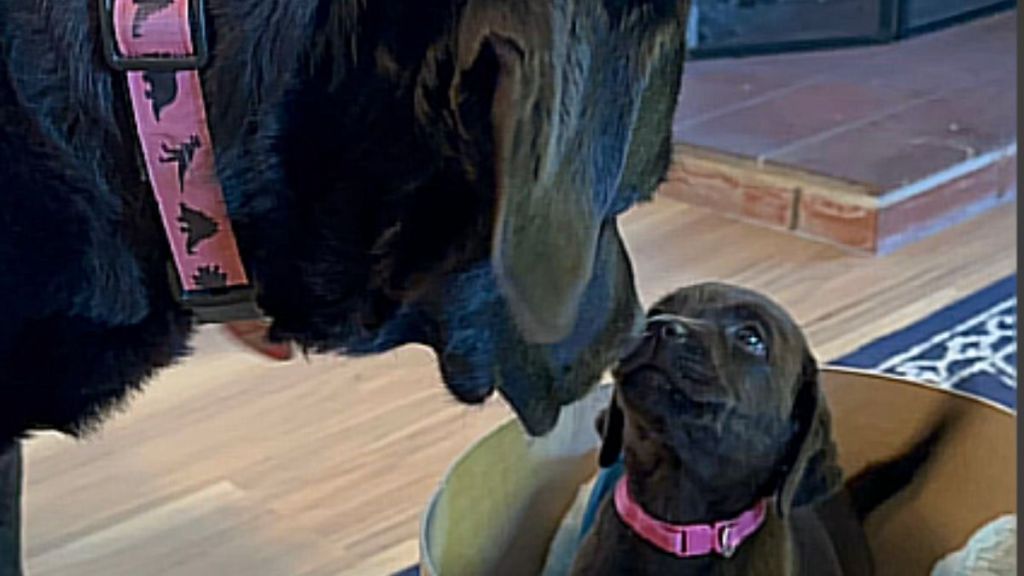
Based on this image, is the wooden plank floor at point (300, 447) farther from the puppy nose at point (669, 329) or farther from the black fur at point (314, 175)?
the black fur at point (314, 175)

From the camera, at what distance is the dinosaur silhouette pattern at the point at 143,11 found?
86 centimetres

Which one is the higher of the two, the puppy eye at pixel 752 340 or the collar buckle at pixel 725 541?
the puppy eye at pixel 752 340

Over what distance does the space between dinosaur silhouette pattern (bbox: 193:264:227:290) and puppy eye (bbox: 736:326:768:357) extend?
1.96 feet

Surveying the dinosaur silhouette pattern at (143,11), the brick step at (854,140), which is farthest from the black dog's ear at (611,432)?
the brick step at (854,140)

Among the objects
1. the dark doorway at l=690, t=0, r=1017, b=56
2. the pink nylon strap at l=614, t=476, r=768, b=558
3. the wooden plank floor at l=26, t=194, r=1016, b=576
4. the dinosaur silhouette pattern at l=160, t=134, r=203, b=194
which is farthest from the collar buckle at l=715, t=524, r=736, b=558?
the dark doorway at l=690, t=0, r=1017, b=56

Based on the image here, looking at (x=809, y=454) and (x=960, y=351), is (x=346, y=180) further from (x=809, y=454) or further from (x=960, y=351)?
(x=960, y=351)

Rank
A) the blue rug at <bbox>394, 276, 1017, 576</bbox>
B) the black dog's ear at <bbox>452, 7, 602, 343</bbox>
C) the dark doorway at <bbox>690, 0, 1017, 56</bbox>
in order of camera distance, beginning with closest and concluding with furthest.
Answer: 1. the black dog's ear at <bbox>452, 7, 602, 343</bbox>
2. the blue rug at <bbox>394, 276, 1017, 576</bbox>
3. the dark doorway at <bbox>690, 0, 1017, 56</bbox>

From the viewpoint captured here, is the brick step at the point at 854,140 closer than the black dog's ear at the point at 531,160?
No

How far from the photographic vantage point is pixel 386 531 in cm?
181

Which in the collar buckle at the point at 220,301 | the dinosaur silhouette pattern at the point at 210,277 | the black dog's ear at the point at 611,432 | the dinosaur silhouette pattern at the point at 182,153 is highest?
the dinosaur silhouette pattern at the point at 182,153

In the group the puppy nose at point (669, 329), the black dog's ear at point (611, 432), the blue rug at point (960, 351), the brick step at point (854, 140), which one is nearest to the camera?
the puppy nose at point (669, 329)

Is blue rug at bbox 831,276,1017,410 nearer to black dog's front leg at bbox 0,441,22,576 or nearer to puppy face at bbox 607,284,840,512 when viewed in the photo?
puppy face at bbox 607,284,840,512

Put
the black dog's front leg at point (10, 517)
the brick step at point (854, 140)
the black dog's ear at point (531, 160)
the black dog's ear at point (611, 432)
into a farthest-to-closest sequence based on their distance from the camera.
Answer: the brick step at point (854, 140)
the black dog's ear at point (611, 432)
the black dog's front leg at point (10, 517)
the black dog's ear at point (531, 160)

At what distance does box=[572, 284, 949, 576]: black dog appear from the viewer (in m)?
1.41
